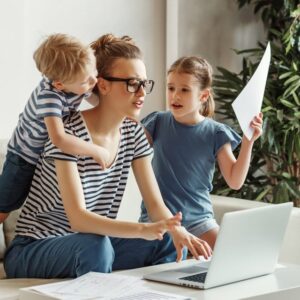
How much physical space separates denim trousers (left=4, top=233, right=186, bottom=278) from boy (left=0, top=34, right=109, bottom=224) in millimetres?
208

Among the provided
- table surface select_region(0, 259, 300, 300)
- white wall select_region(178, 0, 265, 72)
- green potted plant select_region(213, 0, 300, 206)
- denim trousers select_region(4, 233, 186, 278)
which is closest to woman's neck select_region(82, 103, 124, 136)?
denim trousers select_region(4, 233, 186, 278)

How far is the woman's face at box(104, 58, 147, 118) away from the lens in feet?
9.20

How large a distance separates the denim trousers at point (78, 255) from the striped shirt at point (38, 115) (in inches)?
11.5

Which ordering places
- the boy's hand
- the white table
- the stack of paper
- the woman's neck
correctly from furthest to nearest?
the woman's neck → the boy's hand → the white table → the stack of paper

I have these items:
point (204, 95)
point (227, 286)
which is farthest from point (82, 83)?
point (227, 286)

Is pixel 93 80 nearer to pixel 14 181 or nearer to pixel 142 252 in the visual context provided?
pixel 14 181

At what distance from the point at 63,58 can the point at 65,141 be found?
261mm

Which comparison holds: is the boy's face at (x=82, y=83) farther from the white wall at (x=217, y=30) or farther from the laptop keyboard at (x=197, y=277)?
the white wall at (x=217, y=30)

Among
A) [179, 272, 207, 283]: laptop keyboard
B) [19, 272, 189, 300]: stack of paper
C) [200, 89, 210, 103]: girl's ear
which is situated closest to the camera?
[19, 272, 189, 300]: stack of paper

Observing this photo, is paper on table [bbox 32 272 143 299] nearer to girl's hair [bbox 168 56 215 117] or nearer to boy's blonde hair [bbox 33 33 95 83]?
boy's blonde hair [bbox 33 33 95 83]

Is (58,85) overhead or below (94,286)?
overhead

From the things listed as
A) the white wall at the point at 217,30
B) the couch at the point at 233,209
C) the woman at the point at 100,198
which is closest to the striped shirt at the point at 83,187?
the woman at the point at 100,198

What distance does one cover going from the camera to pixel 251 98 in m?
2.79

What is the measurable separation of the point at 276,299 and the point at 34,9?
6.70ft
